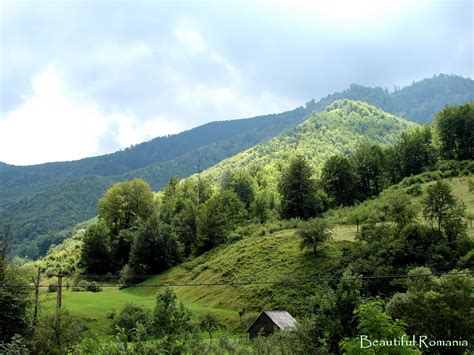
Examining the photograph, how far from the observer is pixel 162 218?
10138 cm

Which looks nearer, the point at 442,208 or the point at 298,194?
the point at 442,208

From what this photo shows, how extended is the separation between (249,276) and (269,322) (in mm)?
15139

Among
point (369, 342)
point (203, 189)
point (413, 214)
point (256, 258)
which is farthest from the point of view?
point (203, 189)

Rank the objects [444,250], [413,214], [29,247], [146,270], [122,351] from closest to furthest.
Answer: [122,351], [444,250], [413,214], [146,270], [29,247]

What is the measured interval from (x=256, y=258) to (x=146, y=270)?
2710 cm

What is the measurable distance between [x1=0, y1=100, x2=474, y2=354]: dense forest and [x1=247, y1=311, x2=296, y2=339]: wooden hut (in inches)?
76.2

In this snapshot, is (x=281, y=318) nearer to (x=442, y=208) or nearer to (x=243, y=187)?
(x=442, y=208)

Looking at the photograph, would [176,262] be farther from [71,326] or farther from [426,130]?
[426,130]

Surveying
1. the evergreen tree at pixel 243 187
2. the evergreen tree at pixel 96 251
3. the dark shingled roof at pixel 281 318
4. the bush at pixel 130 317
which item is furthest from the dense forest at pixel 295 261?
the dark shingled roof at pixel 281 318

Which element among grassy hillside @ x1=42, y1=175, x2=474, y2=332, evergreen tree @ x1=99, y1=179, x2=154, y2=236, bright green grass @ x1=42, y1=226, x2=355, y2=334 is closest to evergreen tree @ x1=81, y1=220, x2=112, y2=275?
evergreen tree @ x1=99, y1=179, x2=154, y2=236

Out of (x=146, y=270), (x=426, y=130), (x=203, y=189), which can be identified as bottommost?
(x=146, y=270)

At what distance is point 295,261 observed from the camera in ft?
199

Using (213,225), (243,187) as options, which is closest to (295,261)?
(213,225)

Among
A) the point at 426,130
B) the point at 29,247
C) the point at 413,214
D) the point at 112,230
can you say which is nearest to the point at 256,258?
the point at 413,214
